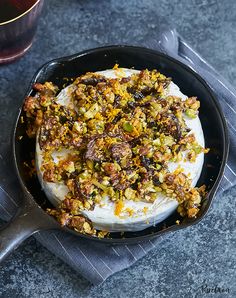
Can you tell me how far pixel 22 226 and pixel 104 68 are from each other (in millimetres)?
727

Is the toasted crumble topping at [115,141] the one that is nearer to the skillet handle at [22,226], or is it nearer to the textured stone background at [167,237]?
the skillet handle at [22,226]

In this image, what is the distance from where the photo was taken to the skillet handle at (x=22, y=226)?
1.92 metres

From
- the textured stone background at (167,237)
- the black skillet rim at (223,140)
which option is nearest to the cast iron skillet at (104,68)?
the black skillet rim at (223,140)

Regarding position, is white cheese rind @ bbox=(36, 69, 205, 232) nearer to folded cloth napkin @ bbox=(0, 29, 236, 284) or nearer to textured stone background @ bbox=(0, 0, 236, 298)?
folded cloth napkin @ bbox=(0, 29, 236, 284)

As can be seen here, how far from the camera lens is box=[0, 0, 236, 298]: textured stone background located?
2.19 metres

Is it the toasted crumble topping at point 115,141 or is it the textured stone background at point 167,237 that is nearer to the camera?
the toasted crumble topping at point 115,141

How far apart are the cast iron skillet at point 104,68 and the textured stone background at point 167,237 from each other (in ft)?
0.57

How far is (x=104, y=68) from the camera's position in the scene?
2359 millimetres

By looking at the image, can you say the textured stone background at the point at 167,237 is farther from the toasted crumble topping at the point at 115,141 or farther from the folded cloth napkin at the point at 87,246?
the toasted crumble topping at the point at 115,141

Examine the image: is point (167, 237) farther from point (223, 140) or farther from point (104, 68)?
point (104, 68)

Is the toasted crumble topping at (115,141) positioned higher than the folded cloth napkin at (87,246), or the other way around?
the toasted crumble topping at (115,141)

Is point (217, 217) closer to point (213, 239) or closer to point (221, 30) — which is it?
point (213, 239)

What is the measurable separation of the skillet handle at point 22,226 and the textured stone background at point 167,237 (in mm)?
276

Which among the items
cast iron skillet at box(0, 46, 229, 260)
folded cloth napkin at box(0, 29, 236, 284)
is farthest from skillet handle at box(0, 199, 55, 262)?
folded cloth napkin at box(0, 29, 236, 284)
